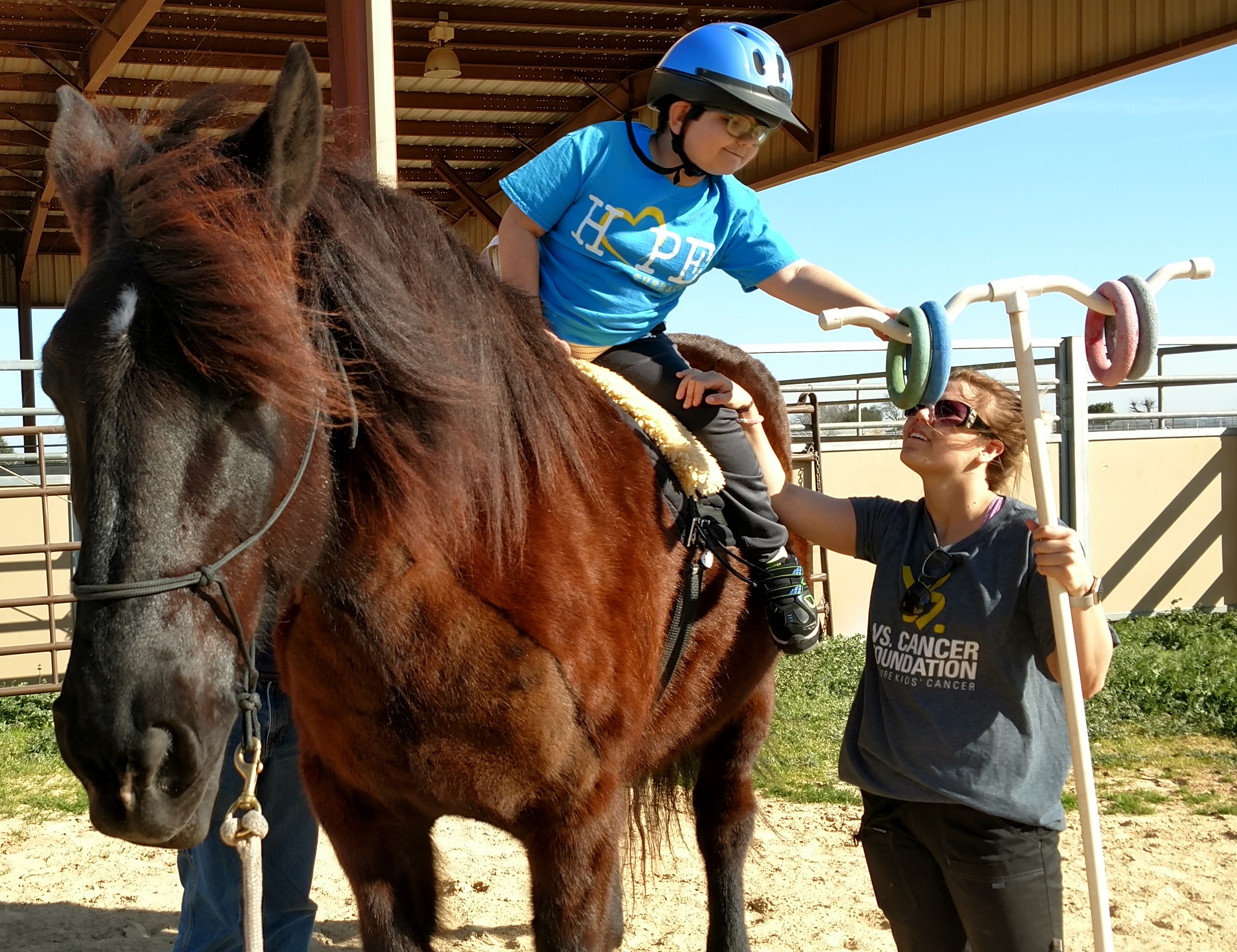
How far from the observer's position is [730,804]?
3.45 meters

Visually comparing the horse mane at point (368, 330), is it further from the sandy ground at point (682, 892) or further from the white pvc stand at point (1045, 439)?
the sandy ground at point (682, 892)

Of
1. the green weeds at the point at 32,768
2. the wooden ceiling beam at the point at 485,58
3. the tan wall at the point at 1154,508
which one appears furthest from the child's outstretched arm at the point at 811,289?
the wooden ceiling beam at the point at 485,58

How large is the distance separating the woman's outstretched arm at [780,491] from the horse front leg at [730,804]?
79cm

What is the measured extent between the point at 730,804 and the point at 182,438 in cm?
252

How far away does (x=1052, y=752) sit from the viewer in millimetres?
2293

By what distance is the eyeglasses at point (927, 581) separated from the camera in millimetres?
2363

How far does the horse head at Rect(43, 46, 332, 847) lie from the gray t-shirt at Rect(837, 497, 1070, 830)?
140 centimetres

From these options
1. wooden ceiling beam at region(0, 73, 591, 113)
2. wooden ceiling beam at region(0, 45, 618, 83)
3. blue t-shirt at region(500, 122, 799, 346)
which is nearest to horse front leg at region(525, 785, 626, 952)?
blue t-shirt at region(500, 122, 799, 346)

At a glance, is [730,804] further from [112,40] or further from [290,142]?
[112,40]

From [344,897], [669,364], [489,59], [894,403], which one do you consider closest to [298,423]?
[894,403]

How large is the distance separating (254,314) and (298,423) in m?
0.17

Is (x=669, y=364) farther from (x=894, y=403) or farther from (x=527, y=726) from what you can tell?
(x=527, y=726)

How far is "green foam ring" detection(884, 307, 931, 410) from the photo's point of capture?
1.90 metres

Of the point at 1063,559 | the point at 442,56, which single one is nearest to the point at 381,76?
the point at 1063,559
